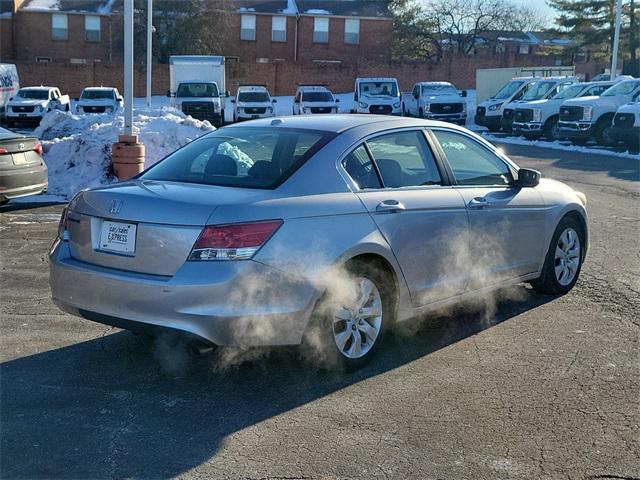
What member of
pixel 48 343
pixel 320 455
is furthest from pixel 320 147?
pixel 48 343

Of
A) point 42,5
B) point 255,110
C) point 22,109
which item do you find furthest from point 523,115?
point 42,5

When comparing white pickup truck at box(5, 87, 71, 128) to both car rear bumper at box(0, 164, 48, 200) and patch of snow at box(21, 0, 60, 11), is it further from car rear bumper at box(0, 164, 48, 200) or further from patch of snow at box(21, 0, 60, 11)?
patch of snow at box(21, 0, 60, 11)

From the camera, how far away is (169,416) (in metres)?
4.25

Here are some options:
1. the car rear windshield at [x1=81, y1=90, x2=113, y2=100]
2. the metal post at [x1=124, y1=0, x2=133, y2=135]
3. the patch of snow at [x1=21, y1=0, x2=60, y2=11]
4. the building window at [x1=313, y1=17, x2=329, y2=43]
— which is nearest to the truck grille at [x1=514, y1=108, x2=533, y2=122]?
the car rear windshield at [x1=81, y1=90, x2=113, y2=100]

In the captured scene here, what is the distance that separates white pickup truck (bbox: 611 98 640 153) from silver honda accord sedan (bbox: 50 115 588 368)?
642 inches

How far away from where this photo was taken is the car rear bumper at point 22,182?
1057 cm

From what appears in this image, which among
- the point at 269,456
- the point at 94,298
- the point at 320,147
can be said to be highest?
the point at 320,147

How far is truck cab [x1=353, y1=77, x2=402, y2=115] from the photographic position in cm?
3469

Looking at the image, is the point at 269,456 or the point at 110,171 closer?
the point at 269,456

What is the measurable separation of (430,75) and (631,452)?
54.8 m

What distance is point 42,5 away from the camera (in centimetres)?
5469

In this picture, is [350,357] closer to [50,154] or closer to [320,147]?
[320,147]

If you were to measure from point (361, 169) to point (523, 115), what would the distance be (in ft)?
78.1

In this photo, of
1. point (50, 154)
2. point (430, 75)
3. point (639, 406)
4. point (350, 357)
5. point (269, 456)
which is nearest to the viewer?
point (269, 456)
